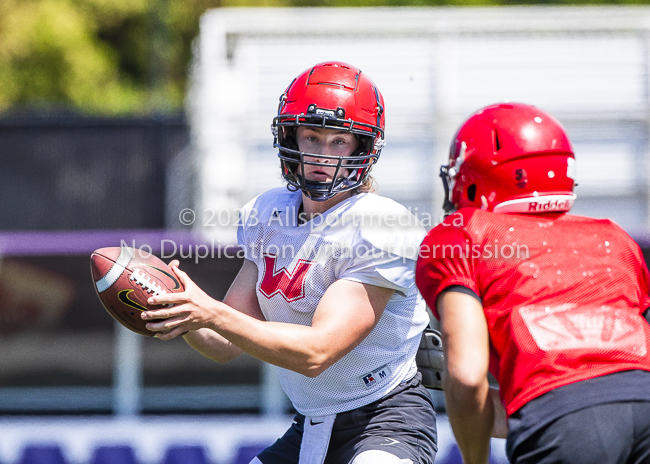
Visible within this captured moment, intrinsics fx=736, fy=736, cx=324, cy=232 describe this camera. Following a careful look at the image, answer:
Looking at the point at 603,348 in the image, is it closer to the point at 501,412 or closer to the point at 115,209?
the point at 501,412

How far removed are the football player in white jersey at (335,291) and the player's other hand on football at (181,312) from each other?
3.2 inches

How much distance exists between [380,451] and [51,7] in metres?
19.7

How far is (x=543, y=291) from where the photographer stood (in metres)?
1.72

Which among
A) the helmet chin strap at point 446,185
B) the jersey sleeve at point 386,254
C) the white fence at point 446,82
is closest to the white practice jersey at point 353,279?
the jersey sleeve at point 386,254

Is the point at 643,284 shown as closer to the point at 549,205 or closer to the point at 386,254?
the point at 549,205

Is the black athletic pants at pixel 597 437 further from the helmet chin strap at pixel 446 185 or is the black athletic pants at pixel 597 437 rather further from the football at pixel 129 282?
the football at pixel 129 282

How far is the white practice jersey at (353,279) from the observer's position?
2.20 m

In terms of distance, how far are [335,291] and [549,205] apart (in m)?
0.65

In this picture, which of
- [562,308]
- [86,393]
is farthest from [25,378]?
[562,308]

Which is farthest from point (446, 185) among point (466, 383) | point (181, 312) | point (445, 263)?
point (181, 312)

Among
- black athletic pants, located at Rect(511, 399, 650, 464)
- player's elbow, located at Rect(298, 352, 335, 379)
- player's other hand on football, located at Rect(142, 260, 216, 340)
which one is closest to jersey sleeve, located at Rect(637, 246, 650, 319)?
black athletic pants, located at Rect(511, 399, 650, 464)

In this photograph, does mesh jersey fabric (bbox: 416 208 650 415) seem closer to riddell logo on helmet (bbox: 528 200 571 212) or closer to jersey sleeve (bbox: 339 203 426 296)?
riddell logo on helmet (bbox: 528 200 571 212)

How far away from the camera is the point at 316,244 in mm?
2299

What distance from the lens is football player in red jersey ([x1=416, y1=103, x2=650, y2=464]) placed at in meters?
1.62
